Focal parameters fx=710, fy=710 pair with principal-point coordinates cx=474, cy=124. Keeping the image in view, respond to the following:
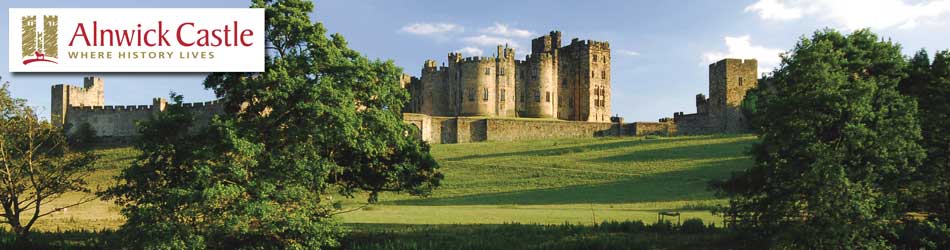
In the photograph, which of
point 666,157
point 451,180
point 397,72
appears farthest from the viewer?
point 666,157

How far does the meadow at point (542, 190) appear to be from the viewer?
29.0m

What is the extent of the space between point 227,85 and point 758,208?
16.1m

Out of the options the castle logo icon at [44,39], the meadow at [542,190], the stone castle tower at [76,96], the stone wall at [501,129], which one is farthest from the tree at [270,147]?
the stone castle tower at [76,96]

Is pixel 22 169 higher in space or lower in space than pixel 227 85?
lower

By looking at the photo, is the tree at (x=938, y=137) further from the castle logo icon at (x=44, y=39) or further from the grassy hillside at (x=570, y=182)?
the castle logo icon at (x=44, y=39)

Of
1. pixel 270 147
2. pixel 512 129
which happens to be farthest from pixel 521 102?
pixel 270 147

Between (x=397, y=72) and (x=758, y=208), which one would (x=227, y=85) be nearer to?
(x=397, y=72)

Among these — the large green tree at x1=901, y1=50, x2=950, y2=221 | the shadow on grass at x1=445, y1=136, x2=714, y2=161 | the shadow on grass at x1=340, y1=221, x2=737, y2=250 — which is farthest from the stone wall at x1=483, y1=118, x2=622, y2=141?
the large green tree at x1=901, y1=50, x2=950, y2=221

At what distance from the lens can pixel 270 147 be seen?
21000mm

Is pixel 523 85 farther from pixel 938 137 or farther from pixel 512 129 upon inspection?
pixel 938 137

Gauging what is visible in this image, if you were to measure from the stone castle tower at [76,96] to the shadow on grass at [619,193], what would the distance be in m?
57.8

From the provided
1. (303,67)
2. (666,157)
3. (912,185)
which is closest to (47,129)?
(303,67)

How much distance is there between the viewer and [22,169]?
24.7 m

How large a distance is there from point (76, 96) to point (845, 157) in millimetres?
88366
